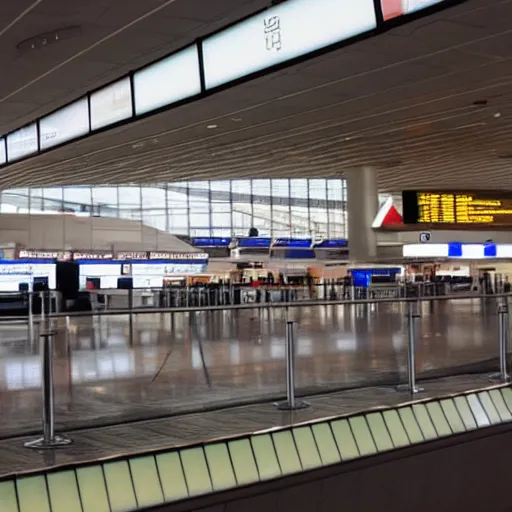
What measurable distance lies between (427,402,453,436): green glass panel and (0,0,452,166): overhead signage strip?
392 cm

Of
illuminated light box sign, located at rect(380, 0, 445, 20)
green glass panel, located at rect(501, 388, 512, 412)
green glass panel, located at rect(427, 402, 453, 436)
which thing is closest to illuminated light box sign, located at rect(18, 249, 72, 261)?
green glass panel, located at rect(501, 388, 512, 412)

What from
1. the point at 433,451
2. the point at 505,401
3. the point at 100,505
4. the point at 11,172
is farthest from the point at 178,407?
the point at 11,172

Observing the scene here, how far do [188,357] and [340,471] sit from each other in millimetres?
2417

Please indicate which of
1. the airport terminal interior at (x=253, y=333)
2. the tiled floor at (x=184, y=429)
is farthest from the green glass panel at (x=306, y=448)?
the tiled floor at (x=184, y=429)

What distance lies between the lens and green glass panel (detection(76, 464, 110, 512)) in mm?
5453

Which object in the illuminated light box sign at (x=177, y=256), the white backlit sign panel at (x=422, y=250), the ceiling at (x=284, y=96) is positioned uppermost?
the ceiling at (x=284, y=96)

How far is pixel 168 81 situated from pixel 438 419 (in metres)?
4.37

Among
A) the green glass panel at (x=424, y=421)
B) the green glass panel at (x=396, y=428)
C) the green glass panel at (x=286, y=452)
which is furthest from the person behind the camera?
the green glass panel at (x=424, y=421)

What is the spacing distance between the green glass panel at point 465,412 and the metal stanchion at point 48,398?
4.19 meters

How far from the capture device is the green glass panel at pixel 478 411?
8.42 m

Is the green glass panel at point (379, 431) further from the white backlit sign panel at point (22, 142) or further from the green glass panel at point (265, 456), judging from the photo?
the white backlit sign panel at point (22, 142)

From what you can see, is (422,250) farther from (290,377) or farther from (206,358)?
(290,377)

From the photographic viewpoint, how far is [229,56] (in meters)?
6.83

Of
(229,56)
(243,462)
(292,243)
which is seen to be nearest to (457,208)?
(229,56)
